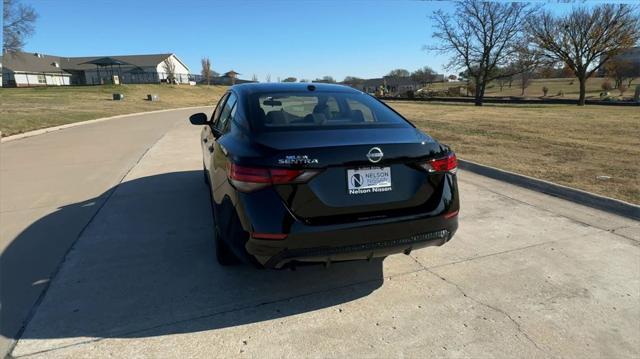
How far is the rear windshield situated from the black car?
0.10 feet

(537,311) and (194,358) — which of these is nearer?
(194,358)

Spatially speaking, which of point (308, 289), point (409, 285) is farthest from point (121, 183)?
point (409, 285)

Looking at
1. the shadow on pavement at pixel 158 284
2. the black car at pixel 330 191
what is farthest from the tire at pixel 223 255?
the black car at pixel 330 191

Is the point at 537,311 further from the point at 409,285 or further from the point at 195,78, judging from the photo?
the point at 195,78

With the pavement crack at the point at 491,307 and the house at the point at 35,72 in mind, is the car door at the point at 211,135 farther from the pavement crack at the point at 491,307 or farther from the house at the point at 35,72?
the house at the point at 35,72

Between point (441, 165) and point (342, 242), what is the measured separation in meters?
0.94

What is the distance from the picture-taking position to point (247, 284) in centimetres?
348

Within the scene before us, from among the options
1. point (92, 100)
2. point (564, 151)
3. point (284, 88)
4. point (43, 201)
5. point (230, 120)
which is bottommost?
point (92, 100)

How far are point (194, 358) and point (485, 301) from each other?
2056 millimetres

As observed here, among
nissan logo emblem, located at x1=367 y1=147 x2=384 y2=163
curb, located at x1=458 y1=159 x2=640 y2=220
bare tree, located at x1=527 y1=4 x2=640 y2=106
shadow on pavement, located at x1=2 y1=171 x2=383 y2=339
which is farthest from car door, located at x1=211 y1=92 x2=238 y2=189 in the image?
bare tree, located at x1=527 y1=4 x2=640 y2=106

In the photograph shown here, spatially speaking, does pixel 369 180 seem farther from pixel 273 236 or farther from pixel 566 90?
pixel 566 90

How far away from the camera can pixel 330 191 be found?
2.80m

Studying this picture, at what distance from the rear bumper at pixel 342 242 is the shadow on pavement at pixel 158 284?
0.52 m

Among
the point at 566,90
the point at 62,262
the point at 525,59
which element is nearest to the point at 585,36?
the point at 525,59
